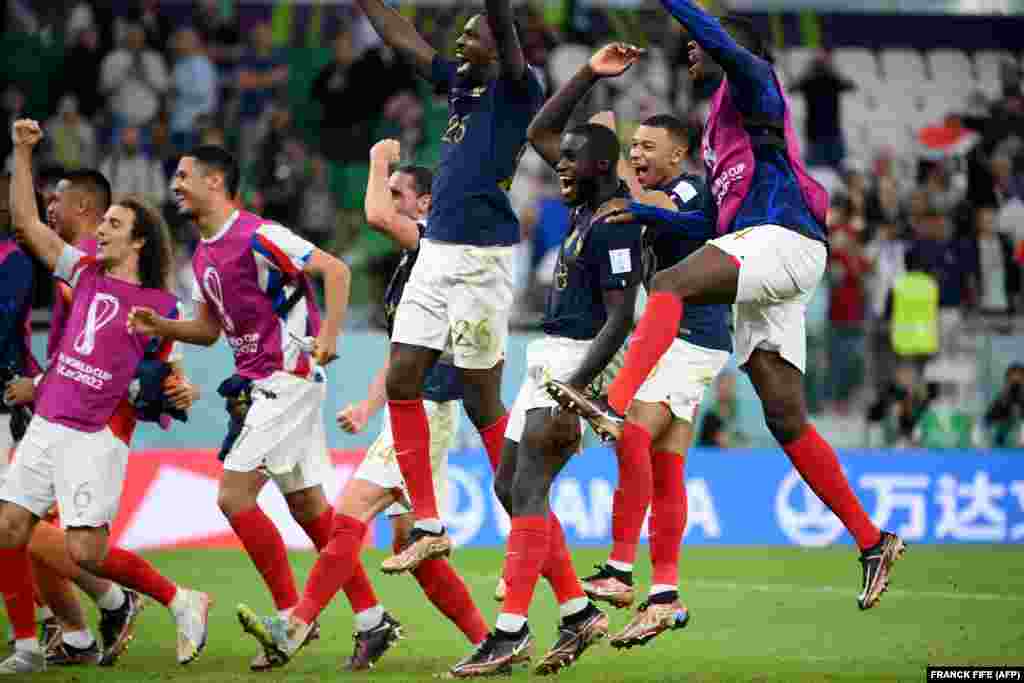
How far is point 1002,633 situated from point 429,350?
375 cm

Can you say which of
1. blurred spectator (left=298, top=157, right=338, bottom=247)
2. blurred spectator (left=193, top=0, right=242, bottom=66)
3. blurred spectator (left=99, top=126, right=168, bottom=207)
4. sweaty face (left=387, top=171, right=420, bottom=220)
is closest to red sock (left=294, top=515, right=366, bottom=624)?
sweaty face (left=387, top=171, right=420, bottom=220)

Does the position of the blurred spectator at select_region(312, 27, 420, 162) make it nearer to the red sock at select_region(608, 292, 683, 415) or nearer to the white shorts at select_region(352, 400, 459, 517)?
the white shorts at select_region(352, 400, 459, 517)

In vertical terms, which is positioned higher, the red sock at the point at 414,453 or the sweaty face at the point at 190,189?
the sweaty face at the point at 190,189

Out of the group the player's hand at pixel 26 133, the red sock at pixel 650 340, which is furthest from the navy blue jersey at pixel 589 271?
the player's hand at pixel 26 133

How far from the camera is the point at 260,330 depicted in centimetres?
890

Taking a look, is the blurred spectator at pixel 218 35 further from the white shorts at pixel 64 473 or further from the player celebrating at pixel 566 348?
the player celebrating at pixel 566 348

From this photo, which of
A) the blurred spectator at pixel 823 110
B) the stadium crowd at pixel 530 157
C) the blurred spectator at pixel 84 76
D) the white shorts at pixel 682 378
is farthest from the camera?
the blurred spectator at pixel 823 110

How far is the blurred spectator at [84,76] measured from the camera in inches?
790

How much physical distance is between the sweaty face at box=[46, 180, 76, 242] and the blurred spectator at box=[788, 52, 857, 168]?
1431 centimetres

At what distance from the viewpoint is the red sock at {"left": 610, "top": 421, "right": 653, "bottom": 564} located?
870cm

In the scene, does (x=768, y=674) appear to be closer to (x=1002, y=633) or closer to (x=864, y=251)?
(x=1002, y=633)

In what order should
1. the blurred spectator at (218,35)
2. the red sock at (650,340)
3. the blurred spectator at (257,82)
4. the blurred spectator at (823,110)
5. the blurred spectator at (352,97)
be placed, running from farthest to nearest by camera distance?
the blurred spectator at (823,110) < the blurred spectator at (218,35) < the blurred spectator at (257,82) < the blurred spectator at (352,97) < the red sock at (650,340)

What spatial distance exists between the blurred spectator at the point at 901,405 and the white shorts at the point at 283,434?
9.58 metres

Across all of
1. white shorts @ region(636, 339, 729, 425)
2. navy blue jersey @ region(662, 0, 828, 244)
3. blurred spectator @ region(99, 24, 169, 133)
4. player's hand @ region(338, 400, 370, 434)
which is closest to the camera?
navy blue jersey @ region(662, 0, 828, 244)
